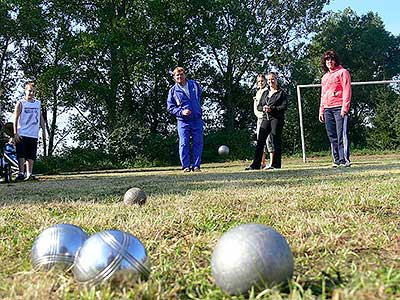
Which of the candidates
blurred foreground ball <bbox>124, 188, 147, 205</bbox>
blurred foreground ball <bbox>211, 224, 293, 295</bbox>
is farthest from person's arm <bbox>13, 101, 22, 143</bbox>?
blurred foreground ball <bbox>211, 224, 293, 295</bbox>

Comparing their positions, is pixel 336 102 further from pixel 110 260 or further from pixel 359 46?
pixel 359 46

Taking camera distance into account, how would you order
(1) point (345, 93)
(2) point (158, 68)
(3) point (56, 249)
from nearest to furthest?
(3) point (56, 249) → (1) point (345, 93) → (2) point (158, 68)

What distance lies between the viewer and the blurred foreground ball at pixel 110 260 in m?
1.81

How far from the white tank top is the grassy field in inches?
171

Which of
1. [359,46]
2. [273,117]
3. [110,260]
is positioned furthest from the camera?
[359,46]

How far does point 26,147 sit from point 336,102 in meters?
5.33

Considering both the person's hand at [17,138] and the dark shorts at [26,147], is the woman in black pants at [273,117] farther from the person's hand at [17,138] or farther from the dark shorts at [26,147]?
the person's hand at [17,138]

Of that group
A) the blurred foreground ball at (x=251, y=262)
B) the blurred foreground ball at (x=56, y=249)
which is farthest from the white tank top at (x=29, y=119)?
the blurred foreground ball at (x=251, y=262)

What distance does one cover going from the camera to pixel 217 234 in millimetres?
2795

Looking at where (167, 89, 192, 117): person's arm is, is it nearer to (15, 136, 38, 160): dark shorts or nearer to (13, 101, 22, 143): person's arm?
(15, 136, 38, 160): dark shorts

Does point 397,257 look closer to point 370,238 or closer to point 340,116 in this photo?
point 370,238

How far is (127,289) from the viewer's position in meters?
1.78

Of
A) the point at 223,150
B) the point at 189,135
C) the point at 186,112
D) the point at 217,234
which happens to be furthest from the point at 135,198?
the point at 223,150

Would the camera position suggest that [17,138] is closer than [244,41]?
Yes
